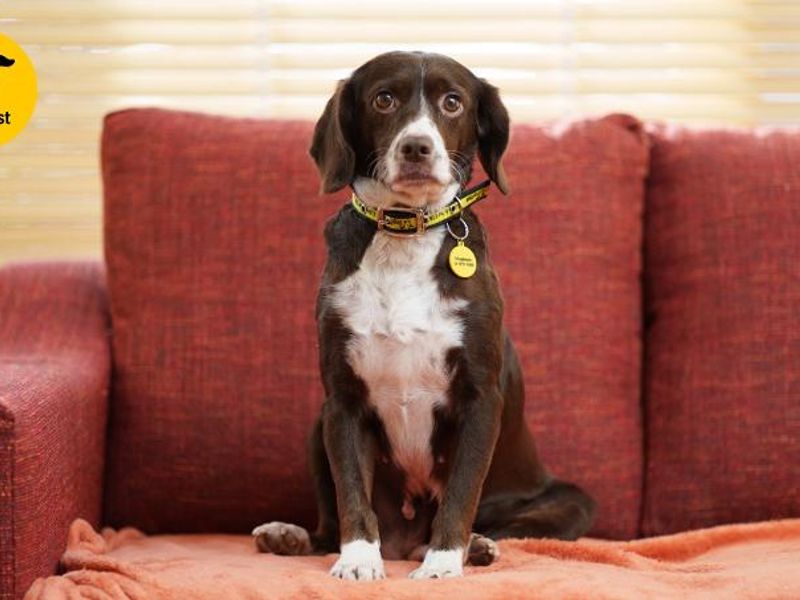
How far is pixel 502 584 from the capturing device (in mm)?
1775

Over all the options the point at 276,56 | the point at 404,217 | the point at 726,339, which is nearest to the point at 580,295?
the point at 726,339

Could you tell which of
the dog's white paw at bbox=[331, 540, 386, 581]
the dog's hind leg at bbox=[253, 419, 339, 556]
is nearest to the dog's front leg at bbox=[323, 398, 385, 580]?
the dog's white paw at bbox=[331, 540, 386, 581]

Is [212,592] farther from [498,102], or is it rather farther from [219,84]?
[219,84]

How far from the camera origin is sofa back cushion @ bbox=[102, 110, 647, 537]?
8.13 feet

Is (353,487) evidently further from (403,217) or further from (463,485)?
(403,217)

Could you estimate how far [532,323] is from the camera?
8.27 feet

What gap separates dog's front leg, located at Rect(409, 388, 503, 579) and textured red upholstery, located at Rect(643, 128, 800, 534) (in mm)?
596

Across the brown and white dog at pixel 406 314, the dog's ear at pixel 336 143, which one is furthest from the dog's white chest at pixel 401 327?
the dog's ear at pixel 336 143

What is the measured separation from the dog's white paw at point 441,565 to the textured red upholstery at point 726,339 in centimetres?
71

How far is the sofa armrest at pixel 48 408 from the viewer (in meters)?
1.84

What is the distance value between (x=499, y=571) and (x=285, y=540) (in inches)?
15.8

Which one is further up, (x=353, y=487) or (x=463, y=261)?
(x=463, y=261)

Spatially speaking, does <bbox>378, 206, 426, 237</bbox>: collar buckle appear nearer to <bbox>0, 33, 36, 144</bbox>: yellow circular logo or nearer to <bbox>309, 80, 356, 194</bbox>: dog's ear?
<bbox>309, 80, 356, 194</bbox>: dog's ear

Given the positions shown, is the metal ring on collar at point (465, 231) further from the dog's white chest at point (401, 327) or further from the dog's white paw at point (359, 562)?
the dog's white paw at point (359, 562)
